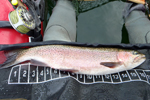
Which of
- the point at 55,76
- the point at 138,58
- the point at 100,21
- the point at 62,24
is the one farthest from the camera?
the point at 100,21

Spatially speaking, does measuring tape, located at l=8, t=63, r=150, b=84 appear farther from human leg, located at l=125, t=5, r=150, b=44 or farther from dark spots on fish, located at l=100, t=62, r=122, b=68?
human leg, located at l=125, t=5, r=150, b=44

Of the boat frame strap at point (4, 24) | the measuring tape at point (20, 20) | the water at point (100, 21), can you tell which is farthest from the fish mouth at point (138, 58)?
the boat frame strap at point (4, 24)

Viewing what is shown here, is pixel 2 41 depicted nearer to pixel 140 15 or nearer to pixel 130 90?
pixel 130 90

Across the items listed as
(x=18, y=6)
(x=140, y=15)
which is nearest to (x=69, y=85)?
(x=18, y=6)

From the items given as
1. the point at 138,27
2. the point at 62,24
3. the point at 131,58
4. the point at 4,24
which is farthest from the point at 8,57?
the point at 138,27

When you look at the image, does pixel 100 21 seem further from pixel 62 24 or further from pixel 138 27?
pixel 62 24

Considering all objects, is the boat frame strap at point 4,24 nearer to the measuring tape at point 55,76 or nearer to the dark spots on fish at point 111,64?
the measuring tape at point 55,76
